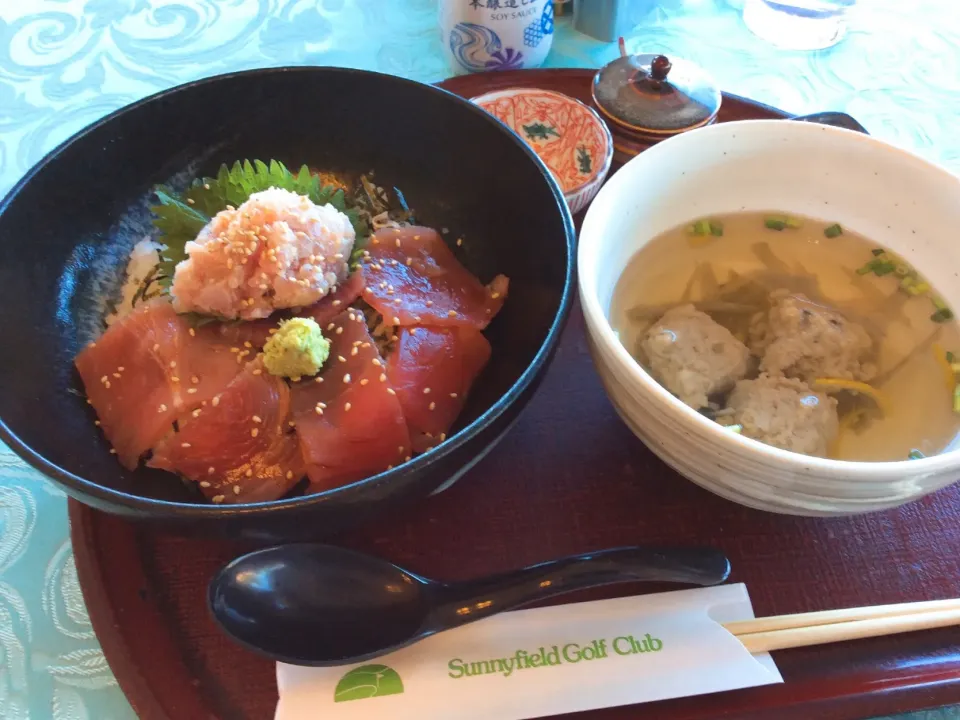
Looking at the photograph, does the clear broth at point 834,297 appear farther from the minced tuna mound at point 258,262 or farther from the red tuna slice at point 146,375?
the red tuna slice at point 146,375

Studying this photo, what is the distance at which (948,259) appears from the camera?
98 cm

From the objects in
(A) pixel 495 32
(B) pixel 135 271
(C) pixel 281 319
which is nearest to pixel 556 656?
(C) pixel 281 319

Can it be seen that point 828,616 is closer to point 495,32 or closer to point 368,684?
point 368,684

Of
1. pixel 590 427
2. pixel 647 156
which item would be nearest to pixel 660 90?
pixel 647 156

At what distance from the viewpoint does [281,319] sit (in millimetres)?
1116

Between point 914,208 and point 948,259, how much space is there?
0.09 m

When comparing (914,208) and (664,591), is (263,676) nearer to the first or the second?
(664,591)

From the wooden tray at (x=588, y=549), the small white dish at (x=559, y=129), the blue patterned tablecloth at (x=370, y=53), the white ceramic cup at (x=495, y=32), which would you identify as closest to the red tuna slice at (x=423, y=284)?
the wooden tray at (x=588, y=549)

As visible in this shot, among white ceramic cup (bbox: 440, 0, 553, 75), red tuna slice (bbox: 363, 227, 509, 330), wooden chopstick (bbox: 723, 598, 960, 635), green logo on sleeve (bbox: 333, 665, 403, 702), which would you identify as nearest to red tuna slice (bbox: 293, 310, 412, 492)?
red tuna slice (bbox: 363, 227, 509, 330)

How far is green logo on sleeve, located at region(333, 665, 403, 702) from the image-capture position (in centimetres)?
77

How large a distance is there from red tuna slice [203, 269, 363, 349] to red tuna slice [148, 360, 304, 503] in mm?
86

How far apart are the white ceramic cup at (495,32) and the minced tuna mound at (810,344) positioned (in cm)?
95

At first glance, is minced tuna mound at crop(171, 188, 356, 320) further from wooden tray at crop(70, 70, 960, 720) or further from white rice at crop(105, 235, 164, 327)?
wooden tray at crop(70, 70, 960, 720)

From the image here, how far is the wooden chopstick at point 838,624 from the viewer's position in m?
0.80
